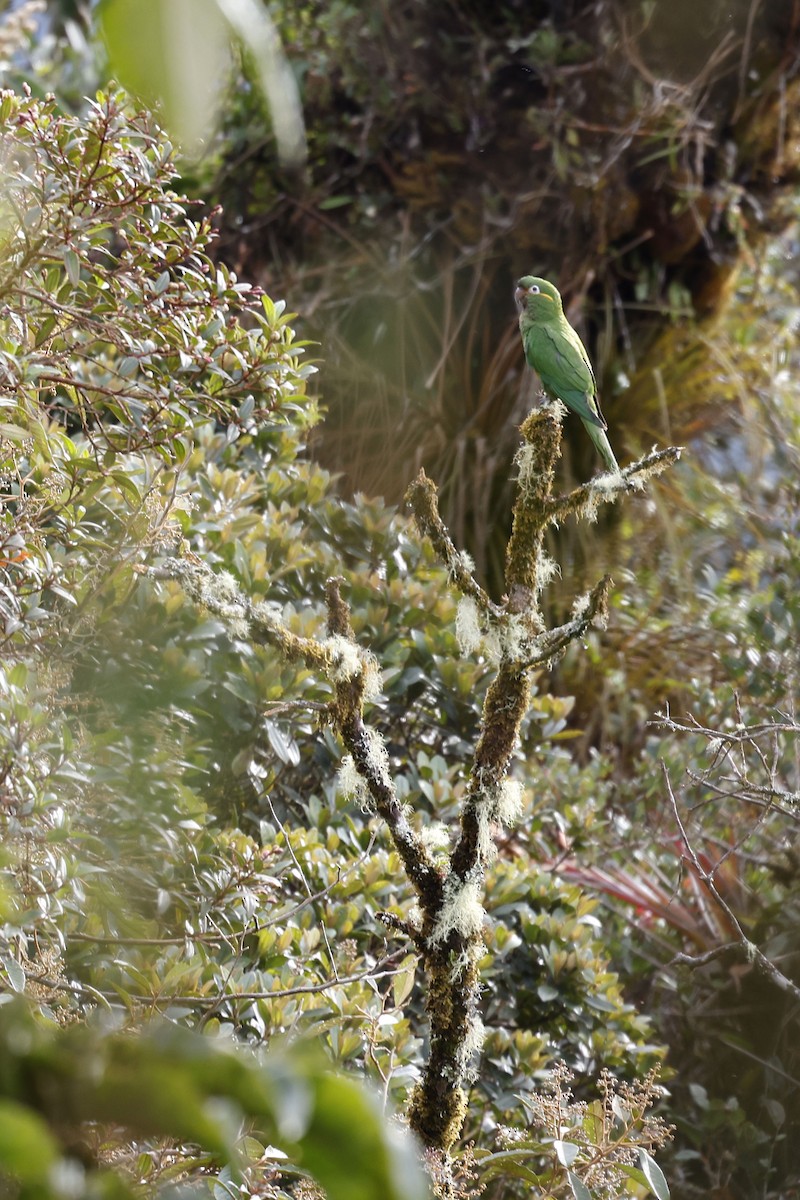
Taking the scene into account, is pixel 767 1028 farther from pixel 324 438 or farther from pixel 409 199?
pixel 409 199

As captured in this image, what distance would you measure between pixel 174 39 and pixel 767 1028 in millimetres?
2622

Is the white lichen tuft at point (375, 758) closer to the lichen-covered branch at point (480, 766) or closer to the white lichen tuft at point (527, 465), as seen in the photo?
the lichen-covered branch at point (480, 766)

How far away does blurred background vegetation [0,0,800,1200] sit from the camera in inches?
58.1

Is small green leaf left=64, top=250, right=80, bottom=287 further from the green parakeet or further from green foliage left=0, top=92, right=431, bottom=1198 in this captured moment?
the green parakeet

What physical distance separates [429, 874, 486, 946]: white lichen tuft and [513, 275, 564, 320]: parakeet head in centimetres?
134

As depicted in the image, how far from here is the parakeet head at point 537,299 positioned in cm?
227

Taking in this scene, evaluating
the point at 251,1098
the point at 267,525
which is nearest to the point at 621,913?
the point at 267,525

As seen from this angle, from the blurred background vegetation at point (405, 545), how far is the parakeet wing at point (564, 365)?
475 millimetres

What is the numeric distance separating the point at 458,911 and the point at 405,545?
1277 mm

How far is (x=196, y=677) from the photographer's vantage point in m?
1.84

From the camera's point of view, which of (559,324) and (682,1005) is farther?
(682,1005)

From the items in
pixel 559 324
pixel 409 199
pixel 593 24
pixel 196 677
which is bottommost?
pixel 196 677

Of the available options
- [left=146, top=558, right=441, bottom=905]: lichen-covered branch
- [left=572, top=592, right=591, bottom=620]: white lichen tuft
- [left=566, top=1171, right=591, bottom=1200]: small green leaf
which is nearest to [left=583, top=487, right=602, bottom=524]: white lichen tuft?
[left=572, top=592, right=591, bottom=620]: white lichen tuft

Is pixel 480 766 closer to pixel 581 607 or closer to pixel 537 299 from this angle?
pixel 581 607
